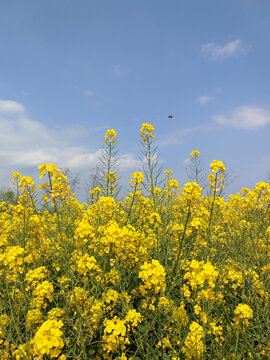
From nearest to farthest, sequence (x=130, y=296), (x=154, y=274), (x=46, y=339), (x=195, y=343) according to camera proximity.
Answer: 1. (x=46, y=339)
2. (x=154, y=274)
3. (x=195, y=343)
4. (x=130, y=296)

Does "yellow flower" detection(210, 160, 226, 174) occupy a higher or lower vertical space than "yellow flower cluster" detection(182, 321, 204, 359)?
higher

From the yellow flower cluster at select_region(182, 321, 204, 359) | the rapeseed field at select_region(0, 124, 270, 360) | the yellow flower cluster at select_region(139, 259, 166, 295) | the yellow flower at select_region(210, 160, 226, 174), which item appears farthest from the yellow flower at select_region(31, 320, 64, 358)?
the yellow flower at select_region(210, 160, 226, 174)

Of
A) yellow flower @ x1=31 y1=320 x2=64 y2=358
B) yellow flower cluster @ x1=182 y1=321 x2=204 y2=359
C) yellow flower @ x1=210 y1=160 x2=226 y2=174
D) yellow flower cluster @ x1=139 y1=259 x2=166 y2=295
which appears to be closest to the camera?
yellow flower @ x1=31 y1=320 x2=64 y2=358

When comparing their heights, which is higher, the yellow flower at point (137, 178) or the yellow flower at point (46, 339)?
the yellow flower at point (137, 178)

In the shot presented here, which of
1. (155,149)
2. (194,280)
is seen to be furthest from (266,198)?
(194,280)

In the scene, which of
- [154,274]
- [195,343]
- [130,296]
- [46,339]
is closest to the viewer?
[46,339]

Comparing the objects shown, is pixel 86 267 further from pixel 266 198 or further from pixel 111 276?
pixel 266 198

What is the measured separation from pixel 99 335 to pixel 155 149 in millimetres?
2339

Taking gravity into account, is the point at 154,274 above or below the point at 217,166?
below

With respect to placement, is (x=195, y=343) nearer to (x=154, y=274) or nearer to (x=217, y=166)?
(x=154, y=274)

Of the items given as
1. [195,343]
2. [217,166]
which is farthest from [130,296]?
[217,166]

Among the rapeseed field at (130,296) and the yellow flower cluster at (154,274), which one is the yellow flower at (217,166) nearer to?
the rapeseed field at (130,296)

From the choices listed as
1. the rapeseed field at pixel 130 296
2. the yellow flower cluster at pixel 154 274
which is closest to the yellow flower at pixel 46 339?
the rapeseed field at pixel 130 296

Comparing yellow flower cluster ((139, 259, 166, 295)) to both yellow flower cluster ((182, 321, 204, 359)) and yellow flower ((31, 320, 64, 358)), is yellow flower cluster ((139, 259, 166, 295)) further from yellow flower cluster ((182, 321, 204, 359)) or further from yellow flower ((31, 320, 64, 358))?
yellow flower ((31, 320, 64, 358))
